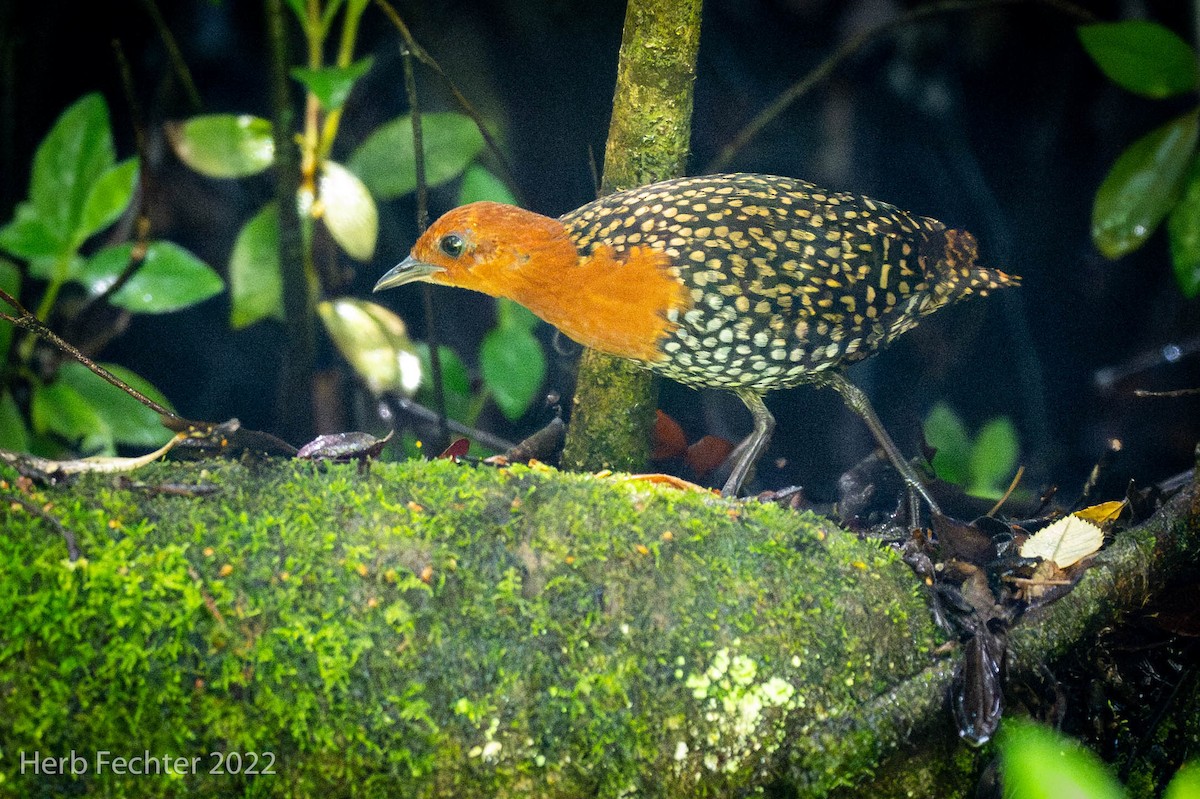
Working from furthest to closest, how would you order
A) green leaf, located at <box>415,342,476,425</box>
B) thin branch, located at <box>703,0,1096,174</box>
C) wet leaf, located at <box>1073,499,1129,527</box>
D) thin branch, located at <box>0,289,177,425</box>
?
green leaf, located at <box>415,342,476,425</box> → thin branch, located at <box>703,0,1096,174</box> → wet leaf, located at <box>1073,499,1129,527</box> → thin branch, located at <box>0,289,177,425</box>

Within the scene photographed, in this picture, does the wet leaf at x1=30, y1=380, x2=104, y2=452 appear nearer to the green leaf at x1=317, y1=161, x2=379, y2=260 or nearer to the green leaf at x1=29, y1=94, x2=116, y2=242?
the green leaf at x1=29, y1=94, x2=116, y2=242

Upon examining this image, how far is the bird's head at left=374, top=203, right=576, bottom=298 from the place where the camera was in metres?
2.15

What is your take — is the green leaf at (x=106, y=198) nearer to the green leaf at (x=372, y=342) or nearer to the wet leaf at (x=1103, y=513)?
the green leaf at (x=372, y=342)

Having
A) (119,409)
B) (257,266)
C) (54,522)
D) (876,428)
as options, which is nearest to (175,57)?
(257,266)

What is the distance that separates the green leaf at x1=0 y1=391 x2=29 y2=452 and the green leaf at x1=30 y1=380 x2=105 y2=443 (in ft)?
0.19

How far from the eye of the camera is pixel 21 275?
3020 millimetres

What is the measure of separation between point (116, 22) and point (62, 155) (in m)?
0.51

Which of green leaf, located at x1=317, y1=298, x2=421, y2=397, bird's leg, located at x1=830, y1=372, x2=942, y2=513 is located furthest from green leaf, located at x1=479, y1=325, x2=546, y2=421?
bird's leg, located at x1=830, y1=372, x2=942, y2=513

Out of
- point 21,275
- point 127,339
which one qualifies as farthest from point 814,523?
point 21,275

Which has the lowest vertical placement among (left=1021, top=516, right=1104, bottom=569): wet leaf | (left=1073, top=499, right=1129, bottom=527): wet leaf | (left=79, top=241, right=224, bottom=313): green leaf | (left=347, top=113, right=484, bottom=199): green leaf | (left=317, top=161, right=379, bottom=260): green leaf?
(left=1073, top=499, right=1129, bottom=527): wet leaf

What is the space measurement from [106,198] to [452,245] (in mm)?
1404

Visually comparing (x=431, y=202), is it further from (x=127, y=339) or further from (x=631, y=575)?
(x=631, y=575)

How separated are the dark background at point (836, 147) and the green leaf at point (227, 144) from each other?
195 millimetres

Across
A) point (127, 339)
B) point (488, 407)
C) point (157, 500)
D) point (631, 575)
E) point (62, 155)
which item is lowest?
point (488, 407)
